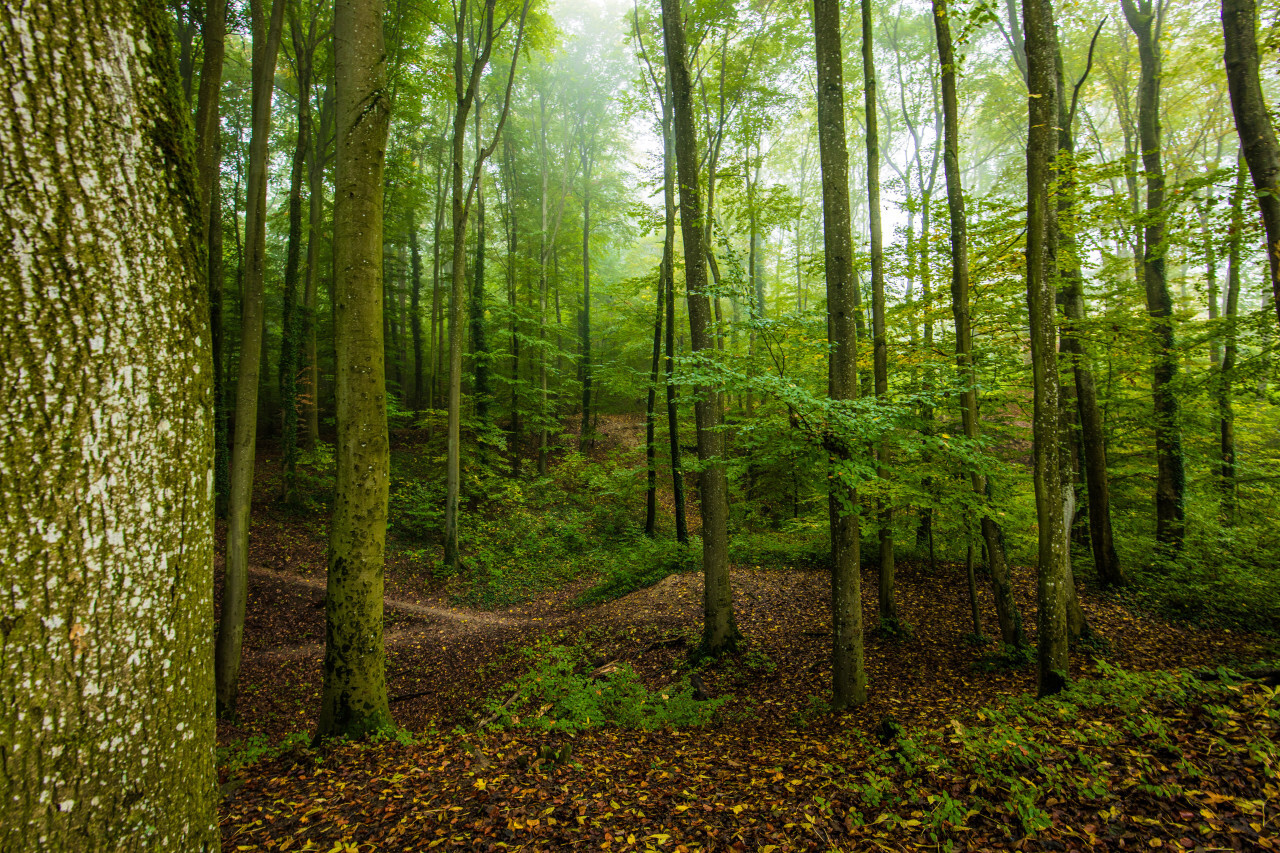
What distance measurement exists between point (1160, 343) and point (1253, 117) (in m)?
4.85

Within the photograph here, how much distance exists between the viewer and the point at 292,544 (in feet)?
38.8

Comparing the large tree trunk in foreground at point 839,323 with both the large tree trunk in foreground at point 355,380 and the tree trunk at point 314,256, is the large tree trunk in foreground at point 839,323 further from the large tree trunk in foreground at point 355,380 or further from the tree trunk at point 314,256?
the tree trunk at point 314,256

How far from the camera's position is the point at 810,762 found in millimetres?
4469

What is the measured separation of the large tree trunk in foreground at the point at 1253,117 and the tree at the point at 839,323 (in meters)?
3.51

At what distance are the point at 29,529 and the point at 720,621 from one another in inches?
289

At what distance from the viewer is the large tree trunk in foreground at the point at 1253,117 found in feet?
15.3

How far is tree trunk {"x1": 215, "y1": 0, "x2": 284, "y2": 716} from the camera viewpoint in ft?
19.0

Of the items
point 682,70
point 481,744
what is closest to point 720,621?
point 481,744

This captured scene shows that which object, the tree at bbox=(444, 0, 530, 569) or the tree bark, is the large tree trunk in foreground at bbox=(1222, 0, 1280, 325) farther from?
the tree at bbox=(444, 0, 530, 569)

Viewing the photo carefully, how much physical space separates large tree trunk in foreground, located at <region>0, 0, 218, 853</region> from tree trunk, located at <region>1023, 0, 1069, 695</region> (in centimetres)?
635

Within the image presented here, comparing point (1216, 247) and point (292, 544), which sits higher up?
point (1216, 247)

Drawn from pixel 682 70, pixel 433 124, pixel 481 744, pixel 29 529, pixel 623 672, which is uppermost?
pixel 433 124

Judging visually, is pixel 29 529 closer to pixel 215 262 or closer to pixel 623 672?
pixel 623 672

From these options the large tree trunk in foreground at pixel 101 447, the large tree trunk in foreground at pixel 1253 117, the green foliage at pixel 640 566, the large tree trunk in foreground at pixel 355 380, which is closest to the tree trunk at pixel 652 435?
the green foliage at pixel 640 566
